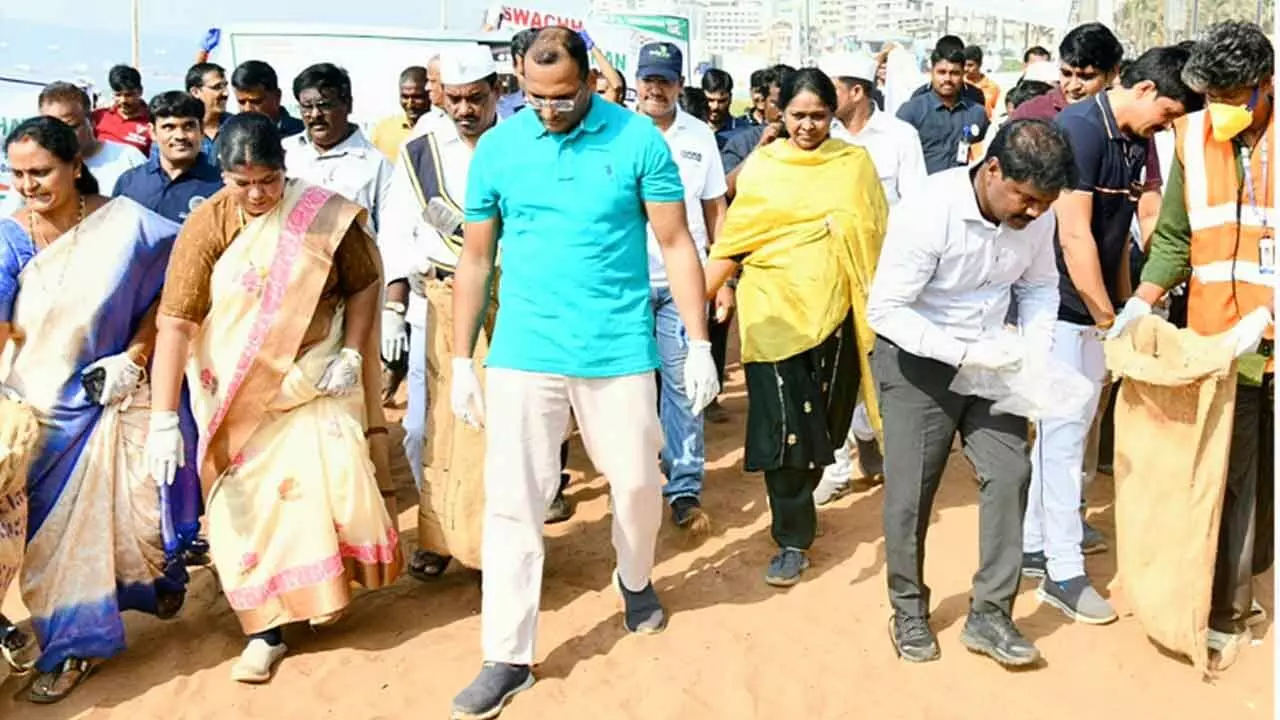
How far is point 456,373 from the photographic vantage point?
377cm

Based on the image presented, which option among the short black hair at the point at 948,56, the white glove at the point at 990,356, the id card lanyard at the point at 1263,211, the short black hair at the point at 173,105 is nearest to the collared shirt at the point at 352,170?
the short black hair at the point at 173,105

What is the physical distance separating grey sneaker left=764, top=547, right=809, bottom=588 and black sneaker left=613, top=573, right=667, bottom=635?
0.57 m

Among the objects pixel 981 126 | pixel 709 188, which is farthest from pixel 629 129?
pixel 981 126

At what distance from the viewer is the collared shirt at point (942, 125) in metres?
8.02

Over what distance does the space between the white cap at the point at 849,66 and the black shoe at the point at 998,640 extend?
108 inches

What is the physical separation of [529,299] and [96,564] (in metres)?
1.71

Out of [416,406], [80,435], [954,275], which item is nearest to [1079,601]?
[954,275]

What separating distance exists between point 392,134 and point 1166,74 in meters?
4.81

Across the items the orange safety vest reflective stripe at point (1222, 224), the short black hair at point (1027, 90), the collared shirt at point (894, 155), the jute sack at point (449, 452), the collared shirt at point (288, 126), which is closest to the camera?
the orange safety vest reflective stripe at point (1222, 224)

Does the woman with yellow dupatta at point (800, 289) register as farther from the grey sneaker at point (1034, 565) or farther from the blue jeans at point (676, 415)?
the grey sneaker at point (1034, 565)

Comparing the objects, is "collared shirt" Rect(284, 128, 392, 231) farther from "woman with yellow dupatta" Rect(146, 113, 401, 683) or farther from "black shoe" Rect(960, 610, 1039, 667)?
"black shoe" Rect(960, 610, 1039, 667)

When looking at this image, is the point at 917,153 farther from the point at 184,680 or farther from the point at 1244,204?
the point at 184,680

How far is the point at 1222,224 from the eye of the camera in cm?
359

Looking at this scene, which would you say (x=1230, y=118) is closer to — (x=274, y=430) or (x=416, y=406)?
(x=416, y=406)
